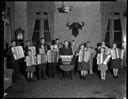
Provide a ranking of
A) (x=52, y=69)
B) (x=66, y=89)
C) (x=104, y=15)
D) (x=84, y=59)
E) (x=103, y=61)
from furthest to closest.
→ (x=104, y=15) → (x=52, y=69) → (x=84, y=59) → (x=103, y=61) → (x=66, y=89)

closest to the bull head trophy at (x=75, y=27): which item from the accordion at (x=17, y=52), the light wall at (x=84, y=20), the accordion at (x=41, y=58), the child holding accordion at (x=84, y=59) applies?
the light wall at (x=84, y=20)

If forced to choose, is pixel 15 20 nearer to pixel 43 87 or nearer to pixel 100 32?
pixel 100 32

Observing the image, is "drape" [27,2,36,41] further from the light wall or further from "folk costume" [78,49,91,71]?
"folk costume" [78,49,91,71]

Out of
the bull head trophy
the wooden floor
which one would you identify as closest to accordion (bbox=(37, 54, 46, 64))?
the wooden floor

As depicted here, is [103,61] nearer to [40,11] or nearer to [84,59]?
[84,59]

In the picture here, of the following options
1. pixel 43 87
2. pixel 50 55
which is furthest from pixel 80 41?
pixel 43 87

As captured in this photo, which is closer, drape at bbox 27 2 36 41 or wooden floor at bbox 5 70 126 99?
wooden floor at bbox 5 70 126 99

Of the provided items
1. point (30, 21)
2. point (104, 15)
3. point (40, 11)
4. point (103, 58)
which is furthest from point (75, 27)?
point (103, 58)

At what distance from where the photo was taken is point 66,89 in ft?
20.7

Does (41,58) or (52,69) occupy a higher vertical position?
(41,58)

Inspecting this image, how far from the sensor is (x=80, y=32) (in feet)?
36.3

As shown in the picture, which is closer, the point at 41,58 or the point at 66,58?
the point at 41,58

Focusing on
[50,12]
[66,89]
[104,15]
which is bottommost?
[66,89]

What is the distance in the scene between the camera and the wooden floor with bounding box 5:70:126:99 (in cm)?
562
